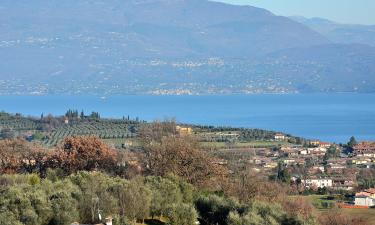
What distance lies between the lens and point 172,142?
1287 inches

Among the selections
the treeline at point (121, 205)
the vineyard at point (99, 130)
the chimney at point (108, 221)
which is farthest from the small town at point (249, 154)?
the chimney at point (108, 221)

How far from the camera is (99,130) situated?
70.8 m

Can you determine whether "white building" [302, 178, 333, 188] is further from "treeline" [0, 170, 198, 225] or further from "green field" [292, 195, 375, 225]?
"treeline" [0, 170, 198, 225]

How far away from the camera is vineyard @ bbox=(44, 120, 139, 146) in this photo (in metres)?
65.9

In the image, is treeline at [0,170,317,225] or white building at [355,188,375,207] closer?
treeline at [0,170,317,225]

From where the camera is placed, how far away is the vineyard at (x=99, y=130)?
216ft

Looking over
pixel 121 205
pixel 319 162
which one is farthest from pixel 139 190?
pixel 319 162

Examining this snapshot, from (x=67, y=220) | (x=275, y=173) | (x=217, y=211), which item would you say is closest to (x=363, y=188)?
(x=275, y=173)

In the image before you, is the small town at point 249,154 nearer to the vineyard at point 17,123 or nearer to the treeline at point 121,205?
the vineyard at point 17,123

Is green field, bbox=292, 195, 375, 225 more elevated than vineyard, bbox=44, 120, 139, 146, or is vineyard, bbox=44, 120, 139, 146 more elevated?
vineyard, bbox=44, 120, 139, 146

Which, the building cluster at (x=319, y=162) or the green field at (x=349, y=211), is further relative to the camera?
the building cluster at (x=319, y=162)

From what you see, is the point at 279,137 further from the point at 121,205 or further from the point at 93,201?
the point at 93,201

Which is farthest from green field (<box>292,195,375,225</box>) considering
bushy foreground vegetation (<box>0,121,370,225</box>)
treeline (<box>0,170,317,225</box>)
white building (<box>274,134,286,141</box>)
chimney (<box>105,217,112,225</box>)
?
white building (<box>274,134,286,141</box>)

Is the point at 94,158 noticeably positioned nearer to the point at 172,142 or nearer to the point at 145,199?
the point at 172,142
